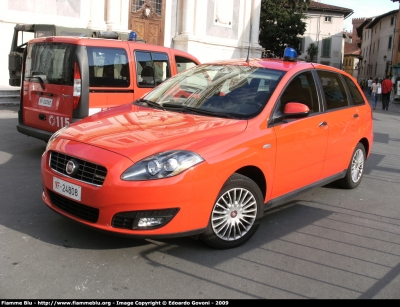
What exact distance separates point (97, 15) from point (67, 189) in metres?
16.5

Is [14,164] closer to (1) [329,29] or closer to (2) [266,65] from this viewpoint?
(2) [266,65]

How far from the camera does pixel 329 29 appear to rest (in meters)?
58.9

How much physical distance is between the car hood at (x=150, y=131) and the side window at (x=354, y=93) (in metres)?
2.49

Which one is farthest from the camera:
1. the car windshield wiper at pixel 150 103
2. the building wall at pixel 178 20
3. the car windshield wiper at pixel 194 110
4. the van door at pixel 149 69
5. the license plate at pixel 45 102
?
the building wall at pixel 178 20

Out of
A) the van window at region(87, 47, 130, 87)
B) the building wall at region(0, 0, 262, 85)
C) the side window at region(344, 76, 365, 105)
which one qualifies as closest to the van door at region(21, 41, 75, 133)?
the van window at region(87, 47, 130, 87)

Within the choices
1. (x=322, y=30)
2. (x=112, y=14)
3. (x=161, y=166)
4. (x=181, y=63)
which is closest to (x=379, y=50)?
(x=322, y=30)

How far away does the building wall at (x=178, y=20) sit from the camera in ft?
54.2

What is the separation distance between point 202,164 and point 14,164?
430cm

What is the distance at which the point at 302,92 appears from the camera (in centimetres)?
518

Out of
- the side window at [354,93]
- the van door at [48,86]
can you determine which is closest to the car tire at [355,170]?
the side window at [354,93]

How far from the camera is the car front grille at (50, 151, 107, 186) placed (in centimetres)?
372

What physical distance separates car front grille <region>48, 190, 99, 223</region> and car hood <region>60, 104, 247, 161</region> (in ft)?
1.68

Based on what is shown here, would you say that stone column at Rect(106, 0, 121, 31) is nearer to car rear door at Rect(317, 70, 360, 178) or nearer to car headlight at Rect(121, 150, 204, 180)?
car rear door at Rect(317, 70, 360, 178)

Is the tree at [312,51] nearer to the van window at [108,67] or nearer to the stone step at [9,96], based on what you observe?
the stone step at [9,96]
